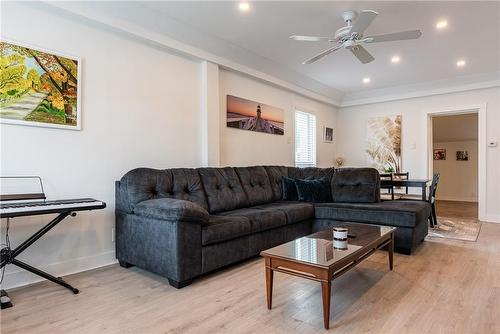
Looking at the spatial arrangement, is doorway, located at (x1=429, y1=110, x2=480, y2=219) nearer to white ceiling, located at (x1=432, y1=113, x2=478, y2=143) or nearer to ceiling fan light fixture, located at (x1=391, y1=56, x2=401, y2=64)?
white ceiling, located at (x1=432, y1=113, x2=478, y2=143)

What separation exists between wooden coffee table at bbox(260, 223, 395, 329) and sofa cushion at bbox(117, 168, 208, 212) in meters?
1.38

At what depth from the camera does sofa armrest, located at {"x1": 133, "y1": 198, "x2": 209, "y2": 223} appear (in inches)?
96.3

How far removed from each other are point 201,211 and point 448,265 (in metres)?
2.49

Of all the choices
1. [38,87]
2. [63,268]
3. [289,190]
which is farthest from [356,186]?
[38,87]

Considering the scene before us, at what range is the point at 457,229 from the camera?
4.68 meters

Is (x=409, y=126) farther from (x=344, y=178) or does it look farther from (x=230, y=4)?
(x=230, y=4)

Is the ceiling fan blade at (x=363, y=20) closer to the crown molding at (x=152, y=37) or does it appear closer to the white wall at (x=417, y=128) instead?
the crown molding at (x=152, y=37)

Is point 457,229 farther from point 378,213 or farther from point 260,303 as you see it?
point 260,303

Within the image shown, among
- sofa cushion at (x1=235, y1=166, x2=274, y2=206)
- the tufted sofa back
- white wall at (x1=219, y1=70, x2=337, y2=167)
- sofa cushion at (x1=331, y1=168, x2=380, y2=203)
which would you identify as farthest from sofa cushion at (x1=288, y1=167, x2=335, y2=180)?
sofa cushion at (x1=235, y1=166, x2=274, y2=206)

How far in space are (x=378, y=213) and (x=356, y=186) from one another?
0.77m

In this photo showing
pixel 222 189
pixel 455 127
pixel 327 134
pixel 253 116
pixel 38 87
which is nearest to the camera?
pixel 38 87

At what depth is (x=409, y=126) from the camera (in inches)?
250

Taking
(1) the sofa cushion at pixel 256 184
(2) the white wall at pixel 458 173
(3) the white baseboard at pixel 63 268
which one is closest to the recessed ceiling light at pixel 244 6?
(1) the sofa cushion at pixel 256 184

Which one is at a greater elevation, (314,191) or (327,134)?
(327,134)
